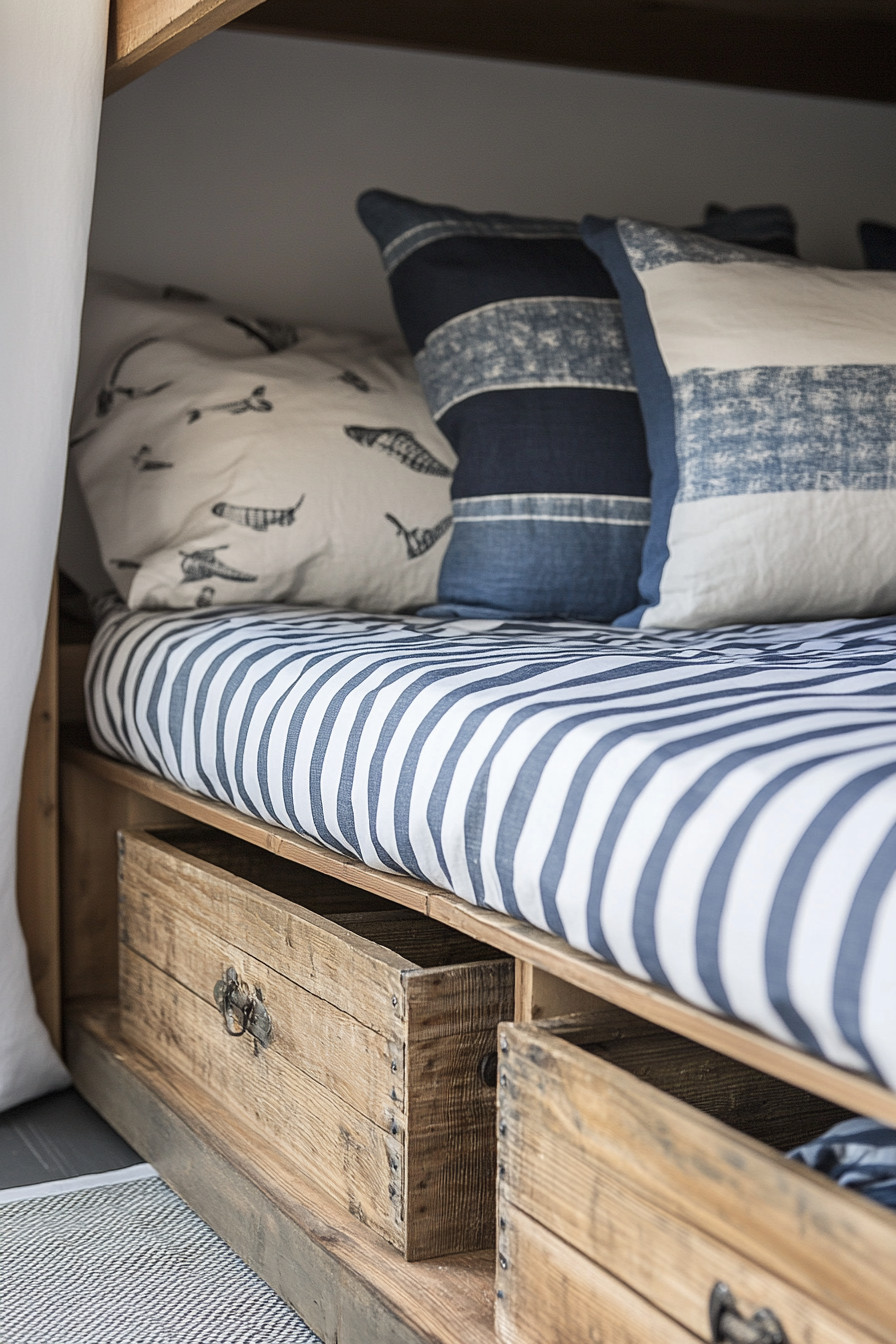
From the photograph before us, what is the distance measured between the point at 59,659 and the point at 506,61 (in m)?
1.11

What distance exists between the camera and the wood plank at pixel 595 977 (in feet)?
2.05

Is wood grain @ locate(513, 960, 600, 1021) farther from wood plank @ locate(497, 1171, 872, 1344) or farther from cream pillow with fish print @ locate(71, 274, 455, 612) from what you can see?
cream pillow with fish print @ locate(71, 274, 455, 612)

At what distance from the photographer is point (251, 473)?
1543 mm

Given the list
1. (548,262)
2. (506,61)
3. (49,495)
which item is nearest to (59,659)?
(49,495)

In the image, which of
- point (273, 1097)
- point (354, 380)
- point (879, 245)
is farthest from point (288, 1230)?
point (879, 245)

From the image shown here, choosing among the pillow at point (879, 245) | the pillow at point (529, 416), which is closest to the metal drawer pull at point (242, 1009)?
the pillow at point (529, 416)

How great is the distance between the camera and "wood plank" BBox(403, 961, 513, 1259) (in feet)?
3.10

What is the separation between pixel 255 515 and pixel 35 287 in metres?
0.33

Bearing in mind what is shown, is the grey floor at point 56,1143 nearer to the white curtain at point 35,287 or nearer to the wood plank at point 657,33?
the white curtain at point 35,287

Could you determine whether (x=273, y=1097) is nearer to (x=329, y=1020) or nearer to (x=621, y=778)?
(x=329, y=1020)

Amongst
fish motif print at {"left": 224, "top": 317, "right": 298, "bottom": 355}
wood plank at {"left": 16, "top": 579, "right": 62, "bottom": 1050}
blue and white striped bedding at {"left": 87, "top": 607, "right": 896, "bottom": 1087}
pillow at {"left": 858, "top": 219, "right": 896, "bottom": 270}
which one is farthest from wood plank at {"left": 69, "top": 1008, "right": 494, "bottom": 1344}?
pillow at {"left": 858, "top": 219, "right": 896, "bottom": 270}

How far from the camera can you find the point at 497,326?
4.90 feet

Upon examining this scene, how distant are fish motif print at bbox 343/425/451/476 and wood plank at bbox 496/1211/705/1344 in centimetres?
97

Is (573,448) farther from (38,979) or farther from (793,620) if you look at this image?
(38,979)
